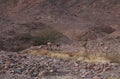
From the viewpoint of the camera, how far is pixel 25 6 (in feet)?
109

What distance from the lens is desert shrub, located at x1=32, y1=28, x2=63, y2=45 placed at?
2542 centimetres

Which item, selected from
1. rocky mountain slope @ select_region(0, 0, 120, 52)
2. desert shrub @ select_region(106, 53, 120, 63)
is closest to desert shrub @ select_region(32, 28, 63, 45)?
rocky mountain slope @ select_region(0, 0, 120, 52)

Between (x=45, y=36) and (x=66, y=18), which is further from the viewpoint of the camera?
(x=66, y=18)

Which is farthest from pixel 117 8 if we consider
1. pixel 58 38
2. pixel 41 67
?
pixel 41 67

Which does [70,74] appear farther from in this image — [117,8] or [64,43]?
[117,8]

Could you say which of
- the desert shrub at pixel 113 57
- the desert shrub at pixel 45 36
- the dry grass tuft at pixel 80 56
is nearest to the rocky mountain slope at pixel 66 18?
the desert shrub at pixel 45 36

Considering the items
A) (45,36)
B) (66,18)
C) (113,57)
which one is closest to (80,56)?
(113,57)

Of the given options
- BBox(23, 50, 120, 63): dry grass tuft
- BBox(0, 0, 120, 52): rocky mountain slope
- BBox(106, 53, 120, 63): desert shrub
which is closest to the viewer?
BBox(106, 53, 120, 63): desert shrub

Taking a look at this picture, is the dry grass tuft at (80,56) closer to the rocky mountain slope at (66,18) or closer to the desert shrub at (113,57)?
the desert shrub at (113,57)

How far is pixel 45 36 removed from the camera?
26.2 m

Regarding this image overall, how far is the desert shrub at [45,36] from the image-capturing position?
25.4m

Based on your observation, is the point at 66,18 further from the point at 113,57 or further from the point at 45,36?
the point at 113,57

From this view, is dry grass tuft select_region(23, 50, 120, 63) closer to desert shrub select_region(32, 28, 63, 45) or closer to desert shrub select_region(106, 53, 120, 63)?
desert shrub select_region(106, 53, 120, 63)

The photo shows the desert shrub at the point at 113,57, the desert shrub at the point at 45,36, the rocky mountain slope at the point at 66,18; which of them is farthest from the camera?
the rocky mountain slope at the point at 66,18
